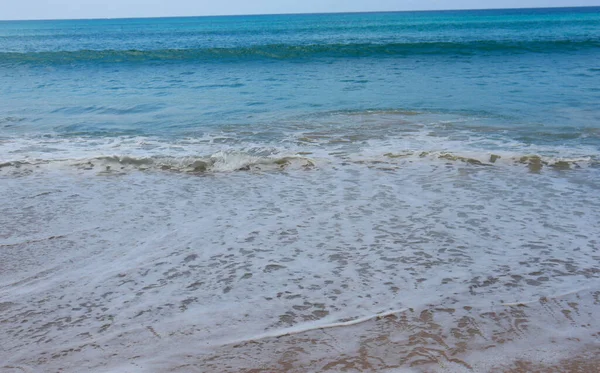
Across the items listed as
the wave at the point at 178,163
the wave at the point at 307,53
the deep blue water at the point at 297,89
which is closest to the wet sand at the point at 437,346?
the wave at the point at 178,163

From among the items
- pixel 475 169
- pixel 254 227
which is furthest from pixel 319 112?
pixel 254 227

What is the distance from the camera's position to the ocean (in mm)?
2943

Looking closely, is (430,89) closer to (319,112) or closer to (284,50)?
(319,112)

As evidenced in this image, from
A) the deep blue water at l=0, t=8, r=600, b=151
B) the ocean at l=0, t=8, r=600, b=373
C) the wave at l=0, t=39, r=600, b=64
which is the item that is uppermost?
→ the wave at l=0, t=39, r=600, b=64

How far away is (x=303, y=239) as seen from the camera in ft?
14.5

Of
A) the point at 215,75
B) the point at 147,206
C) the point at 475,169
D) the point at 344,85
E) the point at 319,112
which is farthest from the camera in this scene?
the point at 215,75

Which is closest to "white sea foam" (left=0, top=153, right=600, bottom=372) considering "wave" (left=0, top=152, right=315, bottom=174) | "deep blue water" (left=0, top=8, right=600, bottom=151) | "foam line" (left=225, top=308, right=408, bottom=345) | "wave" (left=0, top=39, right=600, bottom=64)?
"foam line" (left=225, top=308, right=408, bottom=345)

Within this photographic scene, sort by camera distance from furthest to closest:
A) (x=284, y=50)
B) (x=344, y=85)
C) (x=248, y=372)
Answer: (x=284, y=50), (x=344, y=85), (x=248, y=372)

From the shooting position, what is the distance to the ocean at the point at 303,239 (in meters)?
2.94

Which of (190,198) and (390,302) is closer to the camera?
(390,302)

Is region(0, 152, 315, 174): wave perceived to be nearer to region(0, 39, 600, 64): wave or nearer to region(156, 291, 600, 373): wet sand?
region(156, 291, 600, 373): wet sand

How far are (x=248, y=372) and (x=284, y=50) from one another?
25.1 meters

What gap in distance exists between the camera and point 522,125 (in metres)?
8.91

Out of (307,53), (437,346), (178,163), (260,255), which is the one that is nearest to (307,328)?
(437,346)
